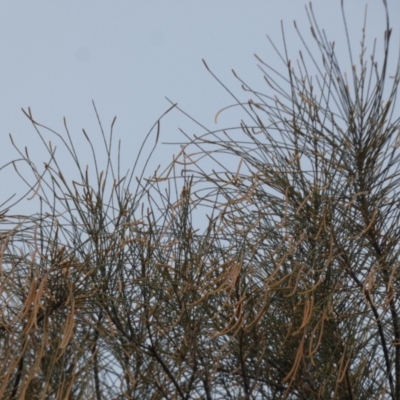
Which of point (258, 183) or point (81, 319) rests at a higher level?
point (258, 183)

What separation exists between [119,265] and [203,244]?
107 millimetres

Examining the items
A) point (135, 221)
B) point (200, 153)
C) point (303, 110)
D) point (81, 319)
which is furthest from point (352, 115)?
point (81, 319)

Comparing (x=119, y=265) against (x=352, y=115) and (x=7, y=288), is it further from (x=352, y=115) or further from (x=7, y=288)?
A: (x=352, y=115)

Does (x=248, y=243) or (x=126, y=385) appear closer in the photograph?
(x=248, y=243)

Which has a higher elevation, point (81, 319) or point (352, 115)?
point (352, 115)

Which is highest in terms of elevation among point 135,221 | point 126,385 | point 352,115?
point 352,115

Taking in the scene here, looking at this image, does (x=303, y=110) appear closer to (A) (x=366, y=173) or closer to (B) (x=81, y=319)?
(A) (x=366, y=173)

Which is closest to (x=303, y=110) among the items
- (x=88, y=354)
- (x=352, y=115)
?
(x=352, y=115)

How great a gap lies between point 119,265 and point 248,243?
0.52 ft

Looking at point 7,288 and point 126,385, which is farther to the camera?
point 126,385

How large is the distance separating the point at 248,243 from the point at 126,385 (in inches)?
10.2

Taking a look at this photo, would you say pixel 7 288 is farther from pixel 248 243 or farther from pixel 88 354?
pixel 248 243

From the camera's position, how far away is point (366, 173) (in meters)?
1.01

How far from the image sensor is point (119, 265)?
100cm
